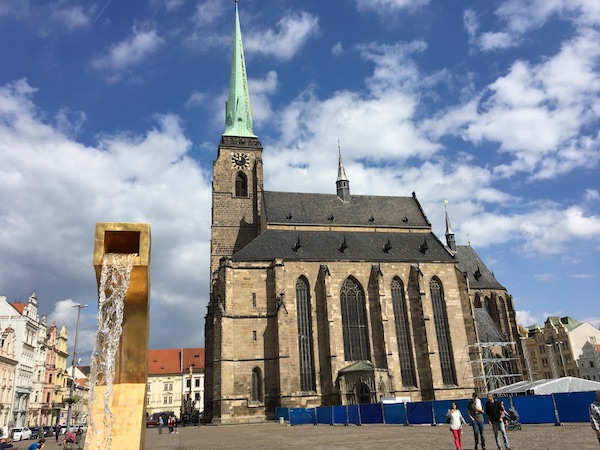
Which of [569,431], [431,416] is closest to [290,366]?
[431,416]

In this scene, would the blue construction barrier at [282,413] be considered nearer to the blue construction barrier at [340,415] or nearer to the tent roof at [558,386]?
the blue construction barrier at [340,415]

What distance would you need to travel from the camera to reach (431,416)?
23391 mm

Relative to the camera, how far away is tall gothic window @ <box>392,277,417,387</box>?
37500 millimetres

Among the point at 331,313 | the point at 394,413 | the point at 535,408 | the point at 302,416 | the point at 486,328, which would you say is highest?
the point at 331,313

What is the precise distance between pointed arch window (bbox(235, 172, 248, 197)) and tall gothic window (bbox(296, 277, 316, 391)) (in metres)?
14.4

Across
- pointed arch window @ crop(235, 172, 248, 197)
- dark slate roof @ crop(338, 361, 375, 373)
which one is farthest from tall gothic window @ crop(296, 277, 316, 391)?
pointed arch window @ crop(235, 172, 248, 197)

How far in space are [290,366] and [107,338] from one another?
27045 millimetres

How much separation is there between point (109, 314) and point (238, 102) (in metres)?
48.0

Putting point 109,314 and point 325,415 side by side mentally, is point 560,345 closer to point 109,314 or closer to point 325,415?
point 325,415

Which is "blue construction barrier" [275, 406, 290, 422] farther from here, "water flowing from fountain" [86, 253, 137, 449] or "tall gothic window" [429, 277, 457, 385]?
"water flowing from fountain" [86, 253, 137, 449]

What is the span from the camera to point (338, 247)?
4128cm

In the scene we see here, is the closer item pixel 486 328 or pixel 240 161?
pixel 486 328

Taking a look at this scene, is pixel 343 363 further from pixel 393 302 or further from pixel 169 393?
pixel 169 393

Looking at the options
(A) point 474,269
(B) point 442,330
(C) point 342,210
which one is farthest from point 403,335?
(A) point 474,269
